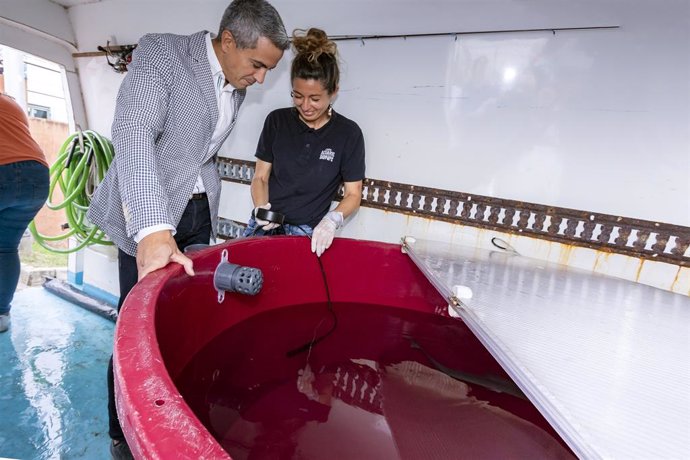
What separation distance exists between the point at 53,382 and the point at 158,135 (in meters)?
1.58

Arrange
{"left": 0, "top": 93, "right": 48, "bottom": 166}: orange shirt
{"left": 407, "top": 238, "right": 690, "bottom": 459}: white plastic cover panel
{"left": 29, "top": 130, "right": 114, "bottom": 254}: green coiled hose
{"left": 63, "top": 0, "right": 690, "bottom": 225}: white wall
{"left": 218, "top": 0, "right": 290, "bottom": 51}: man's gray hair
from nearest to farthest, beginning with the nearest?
{"left": 407, "top": 238, "right": 690, "bottom": 459}: white plastic cover panel
{"left": 218, "top": 0, "right": 290, "bottom": 51}: man's gray hair
{"left": 63, "top": 0, "right": 690, "bottom": 225}: white wall
{"left": 0, "top": 93, "right": 48, "bottom": 166}: orange shirt
{"left": 29, "top": 130, "right": 114, "bottom": 254}: green coiled hose

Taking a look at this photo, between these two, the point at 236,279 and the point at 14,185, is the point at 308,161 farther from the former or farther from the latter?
the point at 14,185

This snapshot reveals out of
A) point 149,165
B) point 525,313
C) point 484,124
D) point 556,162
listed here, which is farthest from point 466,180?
point 149,165

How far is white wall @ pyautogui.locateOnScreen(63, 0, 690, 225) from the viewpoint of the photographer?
120cm

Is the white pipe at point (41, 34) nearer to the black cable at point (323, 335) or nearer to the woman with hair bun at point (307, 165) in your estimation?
the woman with hair bun at point (307, 165)

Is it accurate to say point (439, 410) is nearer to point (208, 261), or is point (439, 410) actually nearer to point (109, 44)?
point (208, 261)

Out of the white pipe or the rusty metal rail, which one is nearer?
the rusty metal rail

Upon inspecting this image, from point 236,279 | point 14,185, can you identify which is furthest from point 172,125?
point 14,185

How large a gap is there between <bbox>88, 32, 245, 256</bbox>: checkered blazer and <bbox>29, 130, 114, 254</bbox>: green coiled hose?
→ 157 cm

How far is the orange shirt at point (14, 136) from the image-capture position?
175cm

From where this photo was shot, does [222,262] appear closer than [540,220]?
Yes

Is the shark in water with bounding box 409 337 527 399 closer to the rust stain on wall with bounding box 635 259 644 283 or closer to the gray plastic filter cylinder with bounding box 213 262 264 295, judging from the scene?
the gray plastic filter cylinder with bounding box 213 262 264 295

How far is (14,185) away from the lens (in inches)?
70.9

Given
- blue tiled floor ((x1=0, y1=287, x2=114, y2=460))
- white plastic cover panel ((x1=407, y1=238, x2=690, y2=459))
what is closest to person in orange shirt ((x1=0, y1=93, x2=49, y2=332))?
blue tiled floor ((x1=0, y1=287, x2=114, y2=460))
